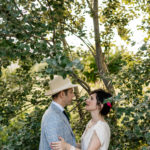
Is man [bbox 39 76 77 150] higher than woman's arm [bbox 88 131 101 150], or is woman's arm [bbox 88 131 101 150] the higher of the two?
man [bbox 39 76 77 150]

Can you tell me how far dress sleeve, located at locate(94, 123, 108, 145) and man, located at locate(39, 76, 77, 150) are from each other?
315mm

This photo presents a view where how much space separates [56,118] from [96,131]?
1.67 feet

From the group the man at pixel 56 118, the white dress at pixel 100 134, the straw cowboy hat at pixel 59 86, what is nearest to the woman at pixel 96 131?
the white dress at pixel 100 134

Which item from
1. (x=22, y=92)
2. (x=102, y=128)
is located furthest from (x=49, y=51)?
(x=22, y=92)

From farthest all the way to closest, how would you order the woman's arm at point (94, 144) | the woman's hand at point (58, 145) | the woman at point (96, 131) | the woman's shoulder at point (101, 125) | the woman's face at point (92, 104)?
the woman's face at point (92, 104) → the woman's shoulder at point (101, 125) → the woman's arm at point (94, 144) → the woman at point (96, 131) → the woman's hand at point (58, 145)

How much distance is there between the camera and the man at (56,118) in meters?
2.37

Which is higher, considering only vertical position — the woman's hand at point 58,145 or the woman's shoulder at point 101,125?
the woman's shoulder at point 101,125

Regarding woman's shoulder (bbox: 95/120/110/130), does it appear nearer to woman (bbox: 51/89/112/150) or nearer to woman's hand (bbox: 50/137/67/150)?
woman (bbox: 51/89/112/150)

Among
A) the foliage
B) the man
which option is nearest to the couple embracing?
the man

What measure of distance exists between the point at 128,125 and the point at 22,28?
1858 mm

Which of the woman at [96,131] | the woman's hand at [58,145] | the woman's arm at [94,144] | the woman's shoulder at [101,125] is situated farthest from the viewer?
the woman's shoulder at [101,125]

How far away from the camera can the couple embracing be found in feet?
7.76

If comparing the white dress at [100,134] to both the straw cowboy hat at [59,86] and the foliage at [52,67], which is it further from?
the straw cowboy hat at [59,86]

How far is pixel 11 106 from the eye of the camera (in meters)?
3.85
